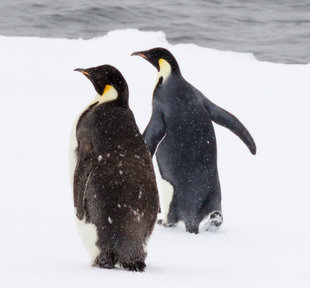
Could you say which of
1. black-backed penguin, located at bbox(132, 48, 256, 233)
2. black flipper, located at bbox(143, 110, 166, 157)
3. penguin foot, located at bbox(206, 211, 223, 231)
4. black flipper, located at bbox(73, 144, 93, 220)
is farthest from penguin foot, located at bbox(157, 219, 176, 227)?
black flipper, located at bbox(73, 144, 93, 220)

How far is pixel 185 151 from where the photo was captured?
4676 millimetres

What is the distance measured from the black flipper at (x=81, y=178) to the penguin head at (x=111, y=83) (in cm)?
25

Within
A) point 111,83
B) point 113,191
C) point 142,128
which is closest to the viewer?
point 113,191

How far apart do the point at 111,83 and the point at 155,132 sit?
995 mm

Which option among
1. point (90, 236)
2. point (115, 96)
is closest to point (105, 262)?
point (90, 236)

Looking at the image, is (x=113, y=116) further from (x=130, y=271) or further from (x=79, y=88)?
(x=79, y=88)

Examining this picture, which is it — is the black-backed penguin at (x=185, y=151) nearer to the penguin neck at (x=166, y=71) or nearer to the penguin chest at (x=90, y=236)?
the penguin neck at (x=166, y=71)

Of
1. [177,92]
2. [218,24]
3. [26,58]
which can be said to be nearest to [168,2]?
[218,24]

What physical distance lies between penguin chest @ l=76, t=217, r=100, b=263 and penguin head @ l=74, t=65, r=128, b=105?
509 mm

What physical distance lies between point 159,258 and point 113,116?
0.68 metres

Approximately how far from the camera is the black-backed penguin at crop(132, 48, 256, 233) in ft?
15.3

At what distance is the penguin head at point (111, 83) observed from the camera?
3.62 metres

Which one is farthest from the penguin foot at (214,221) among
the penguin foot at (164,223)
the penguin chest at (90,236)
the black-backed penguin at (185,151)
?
the penguin chest at (90,236)

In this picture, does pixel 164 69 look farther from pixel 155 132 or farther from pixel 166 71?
pixel 155 132
